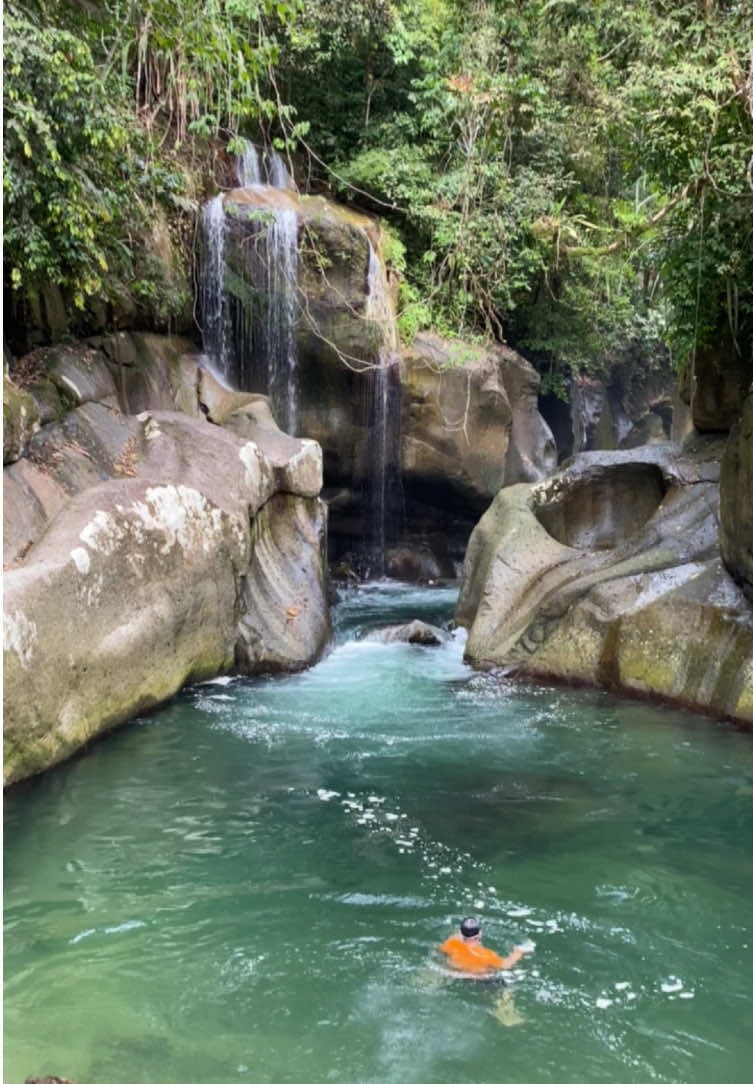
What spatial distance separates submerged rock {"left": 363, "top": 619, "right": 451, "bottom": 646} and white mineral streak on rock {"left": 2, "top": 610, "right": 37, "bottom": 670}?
6325 mm

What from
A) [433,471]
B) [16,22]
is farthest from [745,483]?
[433,471]

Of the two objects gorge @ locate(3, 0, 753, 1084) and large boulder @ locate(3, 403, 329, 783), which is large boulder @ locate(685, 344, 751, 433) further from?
large boulder @ locate(3, 403, 329, 783)

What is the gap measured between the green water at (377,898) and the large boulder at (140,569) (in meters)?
0.53

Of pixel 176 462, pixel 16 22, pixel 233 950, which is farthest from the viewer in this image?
pixel 176 462

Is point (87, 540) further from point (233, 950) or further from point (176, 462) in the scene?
point (233, 950)

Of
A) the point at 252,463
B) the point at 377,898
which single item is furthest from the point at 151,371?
the point at 377,898

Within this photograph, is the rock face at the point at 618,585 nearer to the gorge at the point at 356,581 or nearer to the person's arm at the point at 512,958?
the gorge at the point at 356,581

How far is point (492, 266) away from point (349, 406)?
3686mm

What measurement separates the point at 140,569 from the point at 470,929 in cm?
537

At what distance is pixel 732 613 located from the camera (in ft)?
31.4

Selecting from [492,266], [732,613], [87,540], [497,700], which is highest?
[492,266]

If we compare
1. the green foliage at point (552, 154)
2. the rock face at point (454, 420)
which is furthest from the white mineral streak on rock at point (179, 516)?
the rock face at point (454, 420)

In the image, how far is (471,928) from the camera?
4.79 m

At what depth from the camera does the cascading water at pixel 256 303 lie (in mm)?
15953
